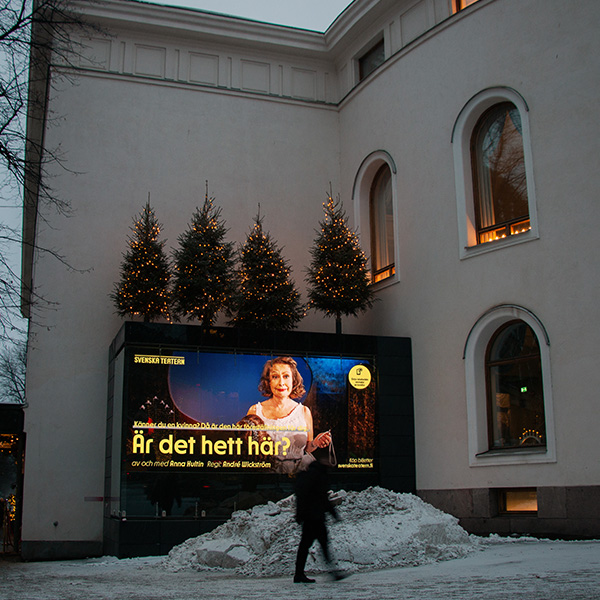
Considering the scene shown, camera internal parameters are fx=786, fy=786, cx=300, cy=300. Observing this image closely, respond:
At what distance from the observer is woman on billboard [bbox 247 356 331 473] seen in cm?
1611

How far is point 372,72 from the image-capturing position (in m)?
20.3

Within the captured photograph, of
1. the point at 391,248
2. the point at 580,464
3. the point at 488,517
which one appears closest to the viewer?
the point at 580,464

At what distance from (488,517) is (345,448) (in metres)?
3.25

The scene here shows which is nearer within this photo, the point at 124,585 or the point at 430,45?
the point at 124,585

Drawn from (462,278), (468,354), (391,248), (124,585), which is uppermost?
(391,248)

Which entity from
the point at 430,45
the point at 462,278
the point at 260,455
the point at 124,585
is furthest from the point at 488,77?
the point at 124,585

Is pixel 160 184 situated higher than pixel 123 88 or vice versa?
pixel 123 88

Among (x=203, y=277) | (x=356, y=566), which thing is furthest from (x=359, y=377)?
(x=356, y=566)

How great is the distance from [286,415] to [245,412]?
34.5 inches

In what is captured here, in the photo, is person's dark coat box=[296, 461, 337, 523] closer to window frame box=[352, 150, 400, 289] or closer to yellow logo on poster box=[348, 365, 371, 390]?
yellow logo on poster box=[348, 365, 371, 390]

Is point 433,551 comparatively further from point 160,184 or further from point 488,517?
point 160,184

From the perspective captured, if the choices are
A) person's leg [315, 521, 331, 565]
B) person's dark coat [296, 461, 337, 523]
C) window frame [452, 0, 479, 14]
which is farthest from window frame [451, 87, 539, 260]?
person's leg [315, 521, 331, 565]

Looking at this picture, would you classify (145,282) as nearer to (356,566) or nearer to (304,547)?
(356,566)

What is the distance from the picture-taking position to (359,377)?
17266 mm
